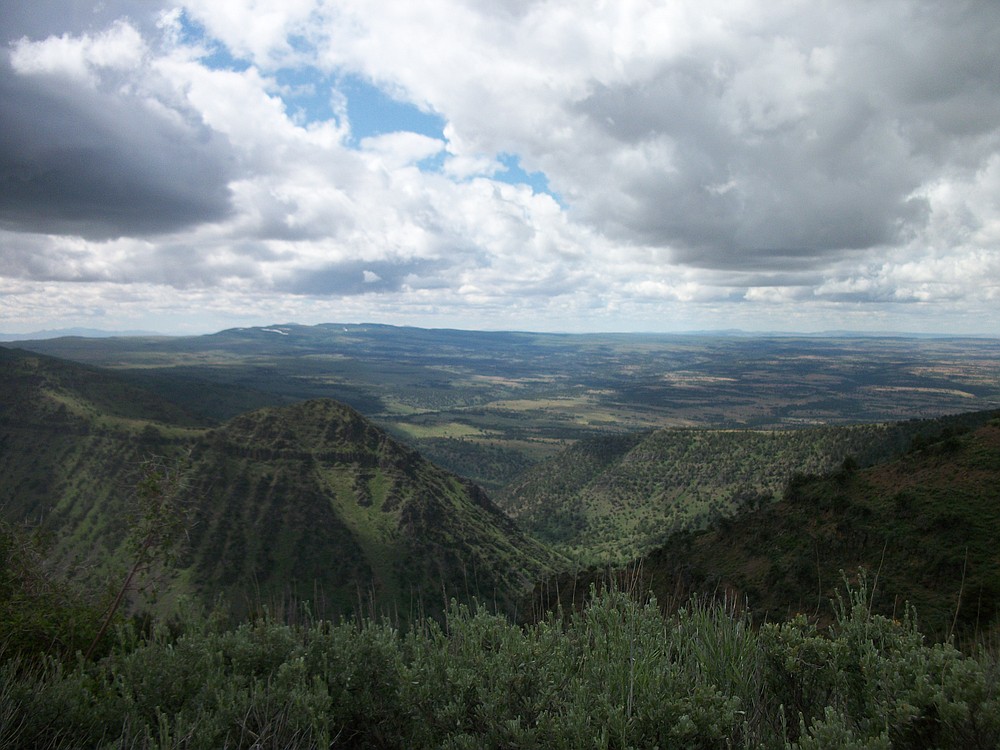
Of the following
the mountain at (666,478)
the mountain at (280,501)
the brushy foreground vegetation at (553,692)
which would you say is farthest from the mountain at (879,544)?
the mountain at (280,501)

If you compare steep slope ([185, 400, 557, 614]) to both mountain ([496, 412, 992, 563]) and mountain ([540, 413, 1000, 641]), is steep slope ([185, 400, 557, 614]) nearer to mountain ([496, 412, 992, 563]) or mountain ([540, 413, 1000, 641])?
mountain ([496, 412, 992, 563])

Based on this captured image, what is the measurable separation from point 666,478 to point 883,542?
10153cm

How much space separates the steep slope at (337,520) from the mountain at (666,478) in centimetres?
2033

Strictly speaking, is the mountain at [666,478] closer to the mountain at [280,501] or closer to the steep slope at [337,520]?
the steep slope at [337,520]

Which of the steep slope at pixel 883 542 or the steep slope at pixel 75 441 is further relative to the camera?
the steep slope at pixel 75 441

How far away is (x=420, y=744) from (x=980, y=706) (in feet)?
20.7

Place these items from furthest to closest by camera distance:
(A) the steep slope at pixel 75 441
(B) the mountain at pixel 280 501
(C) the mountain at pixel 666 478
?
(C) the mountain at pixel 666 478 → (A) the steep slope at pixel 75 441 → (B) the mountain at pixel 280 501

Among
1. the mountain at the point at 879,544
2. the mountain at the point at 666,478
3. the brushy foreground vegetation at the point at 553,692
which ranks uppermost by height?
the brushy foreground vegetation at the point at 553,692

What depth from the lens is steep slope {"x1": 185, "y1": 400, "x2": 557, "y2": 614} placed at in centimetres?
7625

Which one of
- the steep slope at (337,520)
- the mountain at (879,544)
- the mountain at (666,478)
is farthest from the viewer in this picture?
the mountain at (666,478)

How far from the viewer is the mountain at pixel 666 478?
9162 centimetres

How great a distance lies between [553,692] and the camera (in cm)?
677

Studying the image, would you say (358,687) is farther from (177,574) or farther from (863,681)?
(177,574)

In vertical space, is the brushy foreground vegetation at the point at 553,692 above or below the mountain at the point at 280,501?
above
